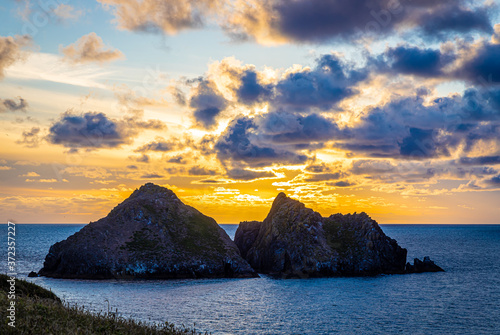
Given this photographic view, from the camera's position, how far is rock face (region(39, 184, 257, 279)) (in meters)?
96.0

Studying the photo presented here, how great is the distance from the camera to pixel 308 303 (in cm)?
6912

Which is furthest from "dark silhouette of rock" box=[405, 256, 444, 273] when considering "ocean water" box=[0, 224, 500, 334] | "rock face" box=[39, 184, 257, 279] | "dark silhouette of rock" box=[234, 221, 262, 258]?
"dark silhouette of rock" box=[234, 221, 262, 258]

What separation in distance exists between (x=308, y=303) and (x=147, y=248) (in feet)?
168

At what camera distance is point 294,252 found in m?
109

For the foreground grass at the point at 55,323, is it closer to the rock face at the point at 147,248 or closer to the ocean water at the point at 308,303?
the ocean water at the point at 308,303

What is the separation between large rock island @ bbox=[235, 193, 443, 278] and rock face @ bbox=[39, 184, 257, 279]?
33.8ft

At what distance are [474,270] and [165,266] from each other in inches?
3696

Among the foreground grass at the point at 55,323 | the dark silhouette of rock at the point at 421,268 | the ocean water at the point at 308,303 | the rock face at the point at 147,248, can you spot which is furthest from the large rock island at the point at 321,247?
the foreground grass at the point at 55,323

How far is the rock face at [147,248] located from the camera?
96.0 metres

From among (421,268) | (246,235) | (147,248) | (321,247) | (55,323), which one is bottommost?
(421,268)

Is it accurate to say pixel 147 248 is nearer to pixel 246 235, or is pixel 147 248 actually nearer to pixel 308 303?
pixel 246 235

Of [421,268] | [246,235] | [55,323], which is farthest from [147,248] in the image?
[55,323]

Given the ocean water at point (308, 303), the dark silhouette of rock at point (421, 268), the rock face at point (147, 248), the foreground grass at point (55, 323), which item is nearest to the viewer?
the foreground grass at point (55, 323)

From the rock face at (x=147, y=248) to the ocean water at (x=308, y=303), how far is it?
19.8 ft
